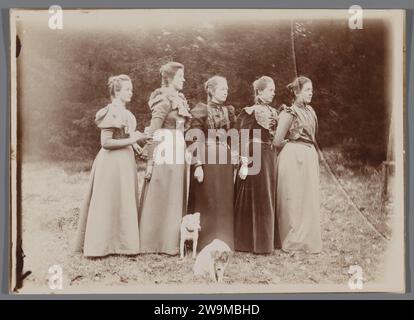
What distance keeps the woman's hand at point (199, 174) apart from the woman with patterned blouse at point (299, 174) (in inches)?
22.0

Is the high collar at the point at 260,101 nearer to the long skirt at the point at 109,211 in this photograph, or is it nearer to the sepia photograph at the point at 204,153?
the sepia photograph at the point at 204,153

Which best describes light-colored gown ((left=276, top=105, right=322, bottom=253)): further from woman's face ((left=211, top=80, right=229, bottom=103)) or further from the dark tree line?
woman's face ((left=211, top=80, right=229, bottom=103))

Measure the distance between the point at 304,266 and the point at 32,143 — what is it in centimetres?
214

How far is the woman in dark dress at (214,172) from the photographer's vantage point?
15.3ft

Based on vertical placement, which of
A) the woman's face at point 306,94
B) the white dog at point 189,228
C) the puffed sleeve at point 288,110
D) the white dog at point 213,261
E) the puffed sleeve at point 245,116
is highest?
the woman's face at point 306,94

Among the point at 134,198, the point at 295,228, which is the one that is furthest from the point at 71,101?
the point at 295,228

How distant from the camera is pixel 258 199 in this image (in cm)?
468

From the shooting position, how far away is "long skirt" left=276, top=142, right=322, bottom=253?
185 inches

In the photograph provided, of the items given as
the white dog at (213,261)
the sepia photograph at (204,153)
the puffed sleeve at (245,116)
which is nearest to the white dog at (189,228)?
the sepia photograph at (204,153)

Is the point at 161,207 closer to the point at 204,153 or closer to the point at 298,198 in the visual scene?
the point at 204,153

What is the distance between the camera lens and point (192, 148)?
15.3ft

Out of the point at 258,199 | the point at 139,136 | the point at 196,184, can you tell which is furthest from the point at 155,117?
the point at 258,199

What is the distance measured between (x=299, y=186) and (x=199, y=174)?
28.7 inches

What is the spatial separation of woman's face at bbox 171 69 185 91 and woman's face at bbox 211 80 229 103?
9.4 inches
